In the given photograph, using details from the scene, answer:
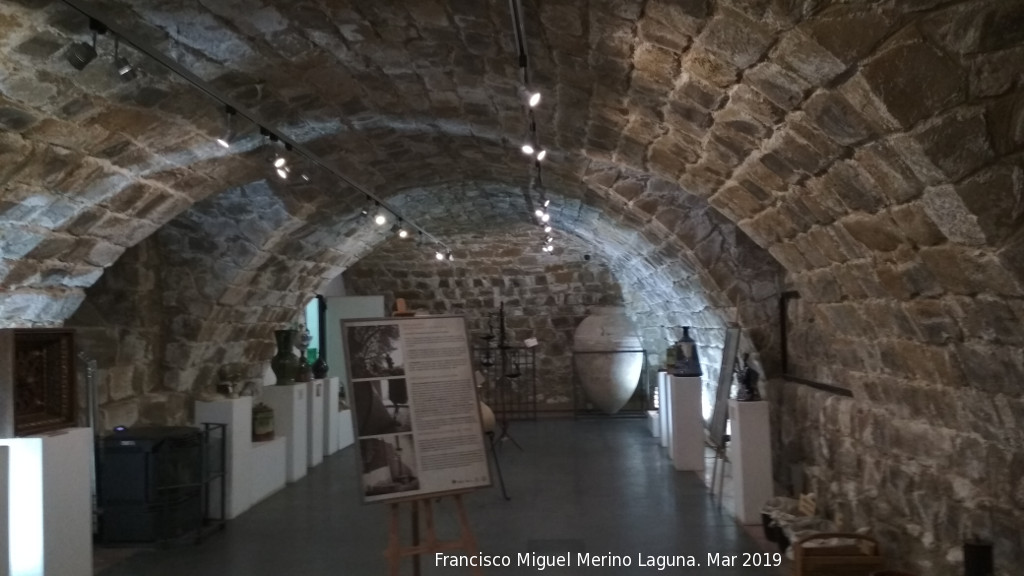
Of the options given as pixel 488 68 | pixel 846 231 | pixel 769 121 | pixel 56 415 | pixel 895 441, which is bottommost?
pixel 895 441

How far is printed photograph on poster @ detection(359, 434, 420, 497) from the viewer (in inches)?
135

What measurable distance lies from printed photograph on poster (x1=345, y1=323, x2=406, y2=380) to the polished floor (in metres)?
1.61

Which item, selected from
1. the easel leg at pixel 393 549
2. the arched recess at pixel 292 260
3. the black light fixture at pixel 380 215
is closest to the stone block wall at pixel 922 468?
the arched recess at pixel 292 260

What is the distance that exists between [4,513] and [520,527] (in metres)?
2.88

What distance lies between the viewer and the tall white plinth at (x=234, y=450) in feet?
19.4

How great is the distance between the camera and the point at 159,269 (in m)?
6.41

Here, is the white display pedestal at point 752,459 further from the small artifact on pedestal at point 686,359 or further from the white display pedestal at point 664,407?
the white display pedestal at point 664,407

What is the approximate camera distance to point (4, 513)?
371 centimetres

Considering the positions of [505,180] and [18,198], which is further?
[505,180]

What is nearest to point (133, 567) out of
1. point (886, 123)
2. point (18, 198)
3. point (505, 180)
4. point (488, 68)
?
point (18, 198)

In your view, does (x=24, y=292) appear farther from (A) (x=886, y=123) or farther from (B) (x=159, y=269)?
(A) (x=886, y=123)

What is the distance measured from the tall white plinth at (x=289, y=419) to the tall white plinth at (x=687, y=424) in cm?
323

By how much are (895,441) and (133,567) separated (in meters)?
4.09

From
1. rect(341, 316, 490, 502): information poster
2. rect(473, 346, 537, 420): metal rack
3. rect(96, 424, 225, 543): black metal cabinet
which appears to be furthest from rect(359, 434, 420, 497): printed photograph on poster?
rect(473, 346, 537, 420): metal rack
